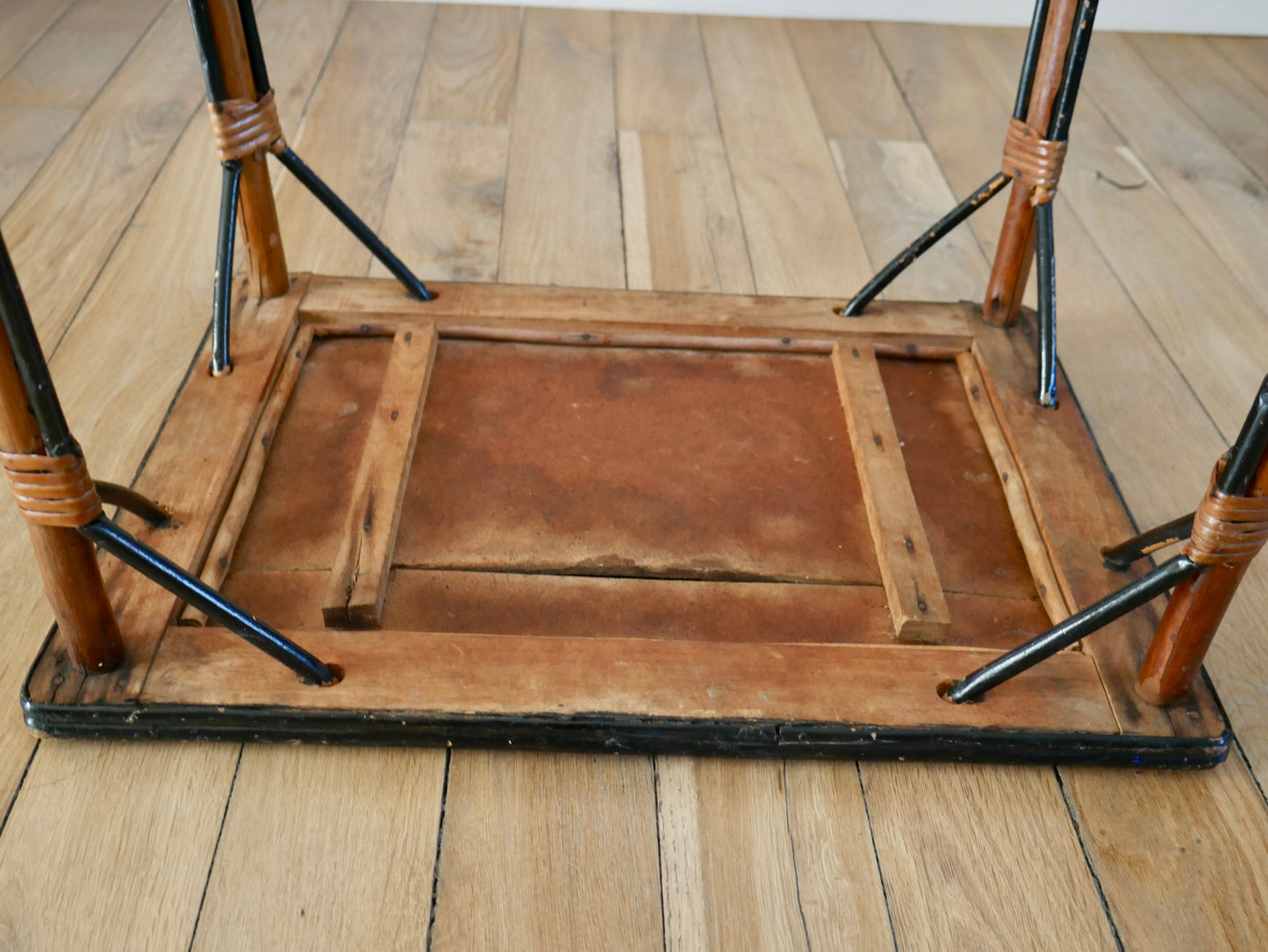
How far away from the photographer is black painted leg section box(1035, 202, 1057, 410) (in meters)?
1.39

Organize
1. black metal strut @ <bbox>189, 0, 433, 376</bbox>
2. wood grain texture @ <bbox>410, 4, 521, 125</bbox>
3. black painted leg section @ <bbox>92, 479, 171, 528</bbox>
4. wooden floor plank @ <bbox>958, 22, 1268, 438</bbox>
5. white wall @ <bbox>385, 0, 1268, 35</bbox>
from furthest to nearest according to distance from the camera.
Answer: white wall @ <bbox>385, 0, 1268, 35</bbox> < wood grain texture @ <bbox>410, 4, 521, 125</bbox> < wooden floor plank @ <bbox>958, 22, 1268, 438</bbox> < black metal strut @ <bbox>189, 0, 433, 376</bbox> < black painted leg section @ <bbox>92, 479, 171, 528</bbox>

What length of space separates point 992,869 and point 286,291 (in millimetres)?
1097

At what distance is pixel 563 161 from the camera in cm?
204

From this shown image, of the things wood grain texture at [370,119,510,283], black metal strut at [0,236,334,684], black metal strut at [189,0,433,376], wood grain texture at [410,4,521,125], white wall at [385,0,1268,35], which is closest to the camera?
black metal strut at [0,236,334,684]

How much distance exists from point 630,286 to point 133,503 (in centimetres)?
83

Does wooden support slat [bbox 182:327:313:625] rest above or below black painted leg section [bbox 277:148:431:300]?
below

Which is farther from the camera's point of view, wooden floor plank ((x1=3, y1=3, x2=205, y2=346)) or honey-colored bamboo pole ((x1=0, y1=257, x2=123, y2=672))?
wooden floor plank ((x1=3, y1=3, x2=205, y2=346))

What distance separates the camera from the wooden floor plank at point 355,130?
1783 mm

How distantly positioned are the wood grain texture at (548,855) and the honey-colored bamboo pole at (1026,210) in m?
0.83

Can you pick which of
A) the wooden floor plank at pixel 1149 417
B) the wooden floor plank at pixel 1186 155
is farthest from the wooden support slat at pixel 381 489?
the wooden floor plank at pixel 1186 155

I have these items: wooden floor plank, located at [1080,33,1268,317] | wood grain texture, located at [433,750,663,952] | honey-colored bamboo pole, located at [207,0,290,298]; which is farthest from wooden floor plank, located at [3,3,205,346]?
wooden floor plank, located at [1080,33,1268,317]

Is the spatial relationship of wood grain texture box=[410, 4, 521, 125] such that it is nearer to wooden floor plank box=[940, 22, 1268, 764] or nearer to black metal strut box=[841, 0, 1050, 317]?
black metal strut box=[841, 0, 1050, 317]

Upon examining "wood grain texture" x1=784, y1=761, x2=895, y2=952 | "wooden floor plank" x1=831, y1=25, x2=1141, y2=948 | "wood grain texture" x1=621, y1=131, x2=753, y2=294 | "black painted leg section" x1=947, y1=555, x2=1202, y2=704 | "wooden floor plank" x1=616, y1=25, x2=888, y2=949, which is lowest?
"wood grain texture" x1=621, y1=131, x2=753, y2=294

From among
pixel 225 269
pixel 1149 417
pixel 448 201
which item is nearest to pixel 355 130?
pixel 448 201
